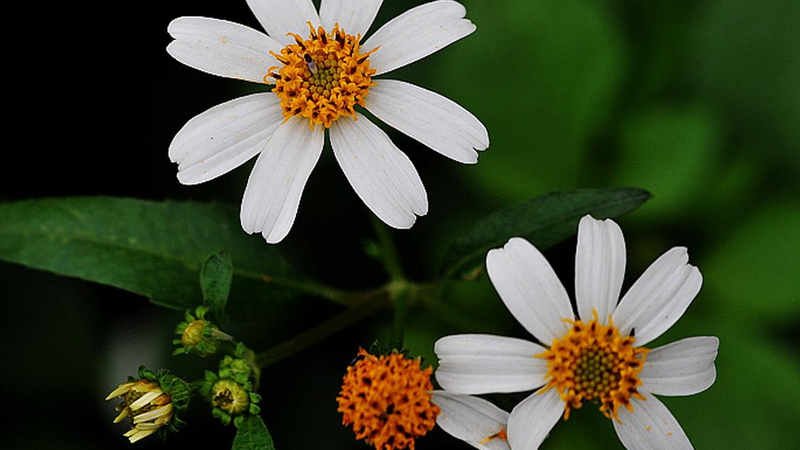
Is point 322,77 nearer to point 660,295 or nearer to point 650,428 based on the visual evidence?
point 660,295

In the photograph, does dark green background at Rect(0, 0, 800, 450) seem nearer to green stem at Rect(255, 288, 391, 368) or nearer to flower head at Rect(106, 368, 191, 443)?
green stem at Rect(255, 288, 391, 368)

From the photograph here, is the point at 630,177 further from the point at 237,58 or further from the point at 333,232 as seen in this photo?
the point at 237,58

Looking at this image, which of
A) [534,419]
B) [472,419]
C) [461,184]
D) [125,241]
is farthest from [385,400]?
[461,184]

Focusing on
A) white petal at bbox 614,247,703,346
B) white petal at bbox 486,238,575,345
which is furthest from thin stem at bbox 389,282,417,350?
white petal at bbox 614,247,703,346

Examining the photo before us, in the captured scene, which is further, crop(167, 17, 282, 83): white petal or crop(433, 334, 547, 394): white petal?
crop(167, 17, 282, 83): white petal

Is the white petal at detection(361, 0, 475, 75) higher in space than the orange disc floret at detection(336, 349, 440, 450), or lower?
higher
